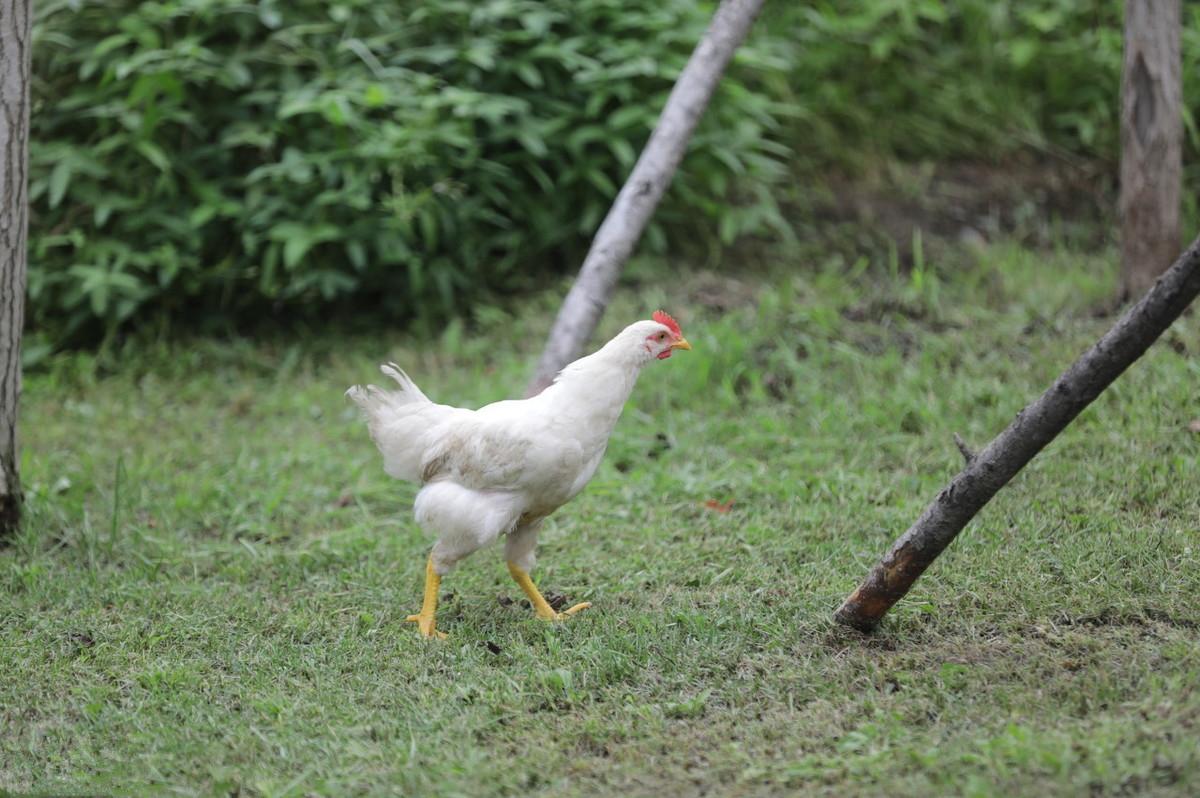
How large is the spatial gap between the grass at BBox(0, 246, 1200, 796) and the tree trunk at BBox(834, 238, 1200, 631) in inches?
8.3

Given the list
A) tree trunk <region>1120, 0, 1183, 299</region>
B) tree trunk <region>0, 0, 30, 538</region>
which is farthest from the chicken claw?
tree trunk <region>1120, 0, 1183, 299</region>

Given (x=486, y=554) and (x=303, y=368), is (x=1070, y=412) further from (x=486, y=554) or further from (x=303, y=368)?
(x=303, y=368)

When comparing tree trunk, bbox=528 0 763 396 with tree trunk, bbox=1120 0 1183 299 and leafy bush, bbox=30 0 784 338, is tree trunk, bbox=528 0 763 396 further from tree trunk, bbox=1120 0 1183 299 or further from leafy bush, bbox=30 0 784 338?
tree trunk, bbox=1120 0 1183 299

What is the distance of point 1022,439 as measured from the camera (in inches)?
128

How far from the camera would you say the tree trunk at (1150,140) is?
5875 millimetres

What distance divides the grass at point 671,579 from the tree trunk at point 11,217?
0.36 m

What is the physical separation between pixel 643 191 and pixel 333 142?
2.21 m

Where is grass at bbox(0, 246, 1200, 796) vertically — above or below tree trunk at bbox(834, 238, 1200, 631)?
below

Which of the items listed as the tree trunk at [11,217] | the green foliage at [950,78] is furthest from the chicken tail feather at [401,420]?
the green foliage at [950,78]

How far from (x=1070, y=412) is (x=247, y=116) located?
5.60m

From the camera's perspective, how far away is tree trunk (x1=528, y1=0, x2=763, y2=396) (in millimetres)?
5633

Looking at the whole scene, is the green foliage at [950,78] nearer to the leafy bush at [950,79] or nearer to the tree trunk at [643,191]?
the leafy bush at [950,79]

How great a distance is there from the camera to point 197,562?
15.7ft

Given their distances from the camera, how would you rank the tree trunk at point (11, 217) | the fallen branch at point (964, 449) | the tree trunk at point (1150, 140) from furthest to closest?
1. the tree trunk at point (1150, 140)
2. the tree trunk at point (11, 217)
3. the fallen branch at point (964, 449)
